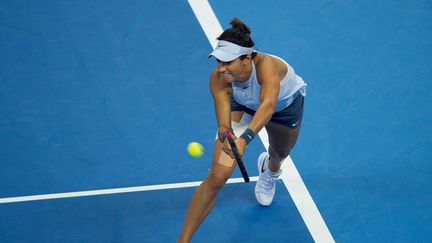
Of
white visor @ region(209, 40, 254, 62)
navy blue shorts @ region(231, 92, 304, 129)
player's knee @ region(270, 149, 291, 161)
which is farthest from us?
player's knee @ region(270, 149, 291, 161)

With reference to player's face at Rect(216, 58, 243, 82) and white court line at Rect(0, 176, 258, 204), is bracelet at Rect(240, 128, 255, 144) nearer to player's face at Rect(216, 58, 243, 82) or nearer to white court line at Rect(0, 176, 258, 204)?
player's face at Rect(216, 58, 243, 82)

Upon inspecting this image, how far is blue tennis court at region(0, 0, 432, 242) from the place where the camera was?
269 inches

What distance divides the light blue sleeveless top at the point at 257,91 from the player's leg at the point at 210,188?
0.42 meters

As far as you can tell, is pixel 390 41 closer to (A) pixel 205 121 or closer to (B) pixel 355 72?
(B) pixel 355 72

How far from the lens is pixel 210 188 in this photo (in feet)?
18.7

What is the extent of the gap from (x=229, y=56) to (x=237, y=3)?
4.08 metres

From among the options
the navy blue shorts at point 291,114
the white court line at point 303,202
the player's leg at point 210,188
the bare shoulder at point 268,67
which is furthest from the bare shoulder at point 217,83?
the white court line at point 303,202

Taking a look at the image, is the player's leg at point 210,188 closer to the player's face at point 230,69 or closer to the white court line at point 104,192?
the player's face at point 230,69

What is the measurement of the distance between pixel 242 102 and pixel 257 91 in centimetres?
21

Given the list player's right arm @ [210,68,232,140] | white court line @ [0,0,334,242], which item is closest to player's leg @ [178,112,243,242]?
player's right arm @ [210,68,232,140]

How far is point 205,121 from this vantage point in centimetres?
779

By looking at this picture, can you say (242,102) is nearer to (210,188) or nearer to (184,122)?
(210,188)

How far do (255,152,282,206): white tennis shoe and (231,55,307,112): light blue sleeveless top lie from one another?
38.4 inches

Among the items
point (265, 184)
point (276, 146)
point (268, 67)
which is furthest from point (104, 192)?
point (268, 67)
